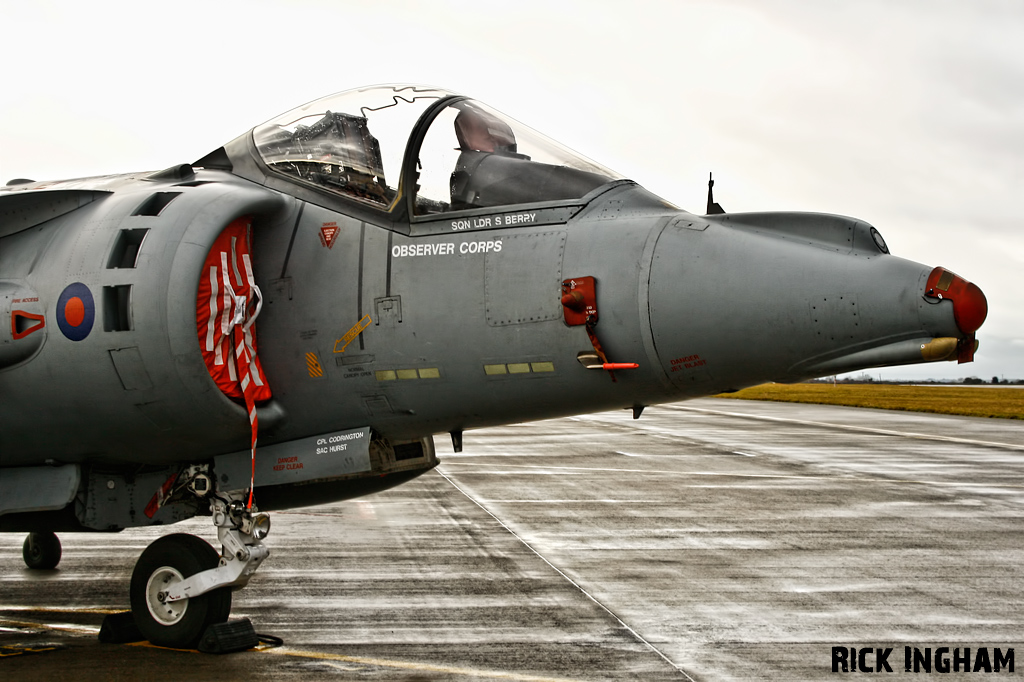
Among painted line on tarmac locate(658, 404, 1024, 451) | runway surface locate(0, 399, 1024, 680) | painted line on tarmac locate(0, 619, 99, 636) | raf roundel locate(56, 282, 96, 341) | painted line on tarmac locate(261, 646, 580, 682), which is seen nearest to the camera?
painted line on tarmac locate(261, 646, 580, 682)

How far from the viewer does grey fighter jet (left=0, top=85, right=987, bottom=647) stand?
5.35 metres

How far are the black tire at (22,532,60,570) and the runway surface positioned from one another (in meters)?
0.14

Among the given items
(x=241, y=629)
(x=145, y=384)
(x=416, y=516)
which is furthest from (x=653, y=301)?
(x=416, y=516)

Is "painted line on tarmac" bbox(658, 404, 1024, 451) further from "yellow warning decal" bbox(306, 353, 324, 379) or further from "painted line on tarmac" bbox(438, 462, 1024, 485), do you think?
"yellow warning decal" bbox(306, 353, 324, 379)

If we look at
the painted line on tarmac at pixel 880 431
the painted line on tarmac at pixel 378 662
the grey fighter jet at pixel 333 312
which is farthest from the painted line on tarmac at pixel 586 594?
the painted line on tarmac at pixel 880 431

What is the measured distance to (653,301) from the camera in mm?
5305

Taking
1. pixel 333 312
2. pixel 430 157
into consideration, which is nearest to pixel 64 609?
pixel 333 312

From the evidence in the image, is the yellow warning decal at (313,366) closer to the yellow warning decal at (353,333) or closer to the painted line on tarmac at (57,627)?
the yellow warning decal at (353,333)

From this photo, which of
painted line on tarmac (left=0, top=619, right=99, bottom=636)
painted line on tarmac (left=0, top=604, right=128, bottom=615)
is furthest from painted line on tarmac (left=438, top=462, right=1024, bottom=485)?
painted line on tarmac (left=0, top=619, right=99, bottom=636)

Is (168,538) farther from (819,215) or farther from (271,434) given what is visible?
(819,215)

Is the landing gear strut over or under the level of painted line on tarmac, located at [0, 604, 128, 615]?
over

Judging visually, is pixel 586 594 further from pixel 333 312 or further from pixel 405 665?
pixel 333 312

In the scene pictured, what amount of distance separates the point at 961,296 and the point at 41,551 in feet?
26.6

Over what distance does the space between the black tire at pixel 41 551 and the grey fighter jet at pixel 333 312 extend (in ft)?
8.31
